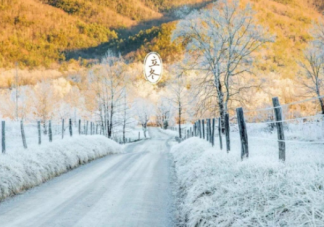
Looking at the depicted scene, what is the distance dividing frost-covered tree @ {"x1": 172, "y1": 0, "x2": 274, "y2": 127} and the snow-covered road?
443 inches

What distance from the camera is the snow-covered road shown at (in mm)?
5207

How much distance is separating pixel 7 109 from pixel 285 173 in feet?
212

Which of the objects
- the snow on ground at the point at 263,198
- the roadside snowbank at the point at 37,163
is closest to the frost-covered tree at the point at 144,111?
the roadside snowbank at the point at 37,163

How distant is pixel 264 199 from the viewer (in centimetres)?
364

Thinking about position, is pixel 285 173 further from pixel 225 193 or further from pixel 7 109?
pixel 7 109

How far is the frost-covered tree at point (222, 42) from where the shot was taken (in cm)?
1814

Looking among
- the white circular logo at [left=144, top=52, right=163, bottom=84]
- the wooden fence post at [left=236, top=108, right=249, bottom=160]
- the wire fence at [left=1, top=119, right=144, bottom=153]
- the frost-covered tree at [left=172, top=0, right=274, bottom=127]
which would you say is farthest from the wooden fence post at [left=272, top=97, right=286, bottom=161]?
the white circular logo at [left=144, top=52, right=163, bottom=84]

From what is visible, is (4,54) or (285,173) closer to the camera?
(285,173)

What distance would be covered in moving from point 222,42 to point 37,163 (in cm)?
1411

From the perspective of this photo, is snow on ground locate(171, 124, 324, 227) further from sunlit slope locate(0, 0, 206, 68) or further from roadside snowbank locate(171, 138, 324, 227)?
sunlit slope locate(0, 0, 206, 68)

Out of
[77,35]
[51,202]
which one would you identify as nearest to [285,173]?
[51,202]

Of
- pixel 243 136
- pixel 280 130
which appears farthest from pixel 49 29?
pixel 280 130

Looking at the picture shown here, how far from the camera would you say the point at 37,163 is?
9.48 metres

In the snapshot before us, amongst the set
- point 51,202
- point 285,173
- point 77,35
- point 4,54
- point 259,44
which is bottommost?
point 51,202
